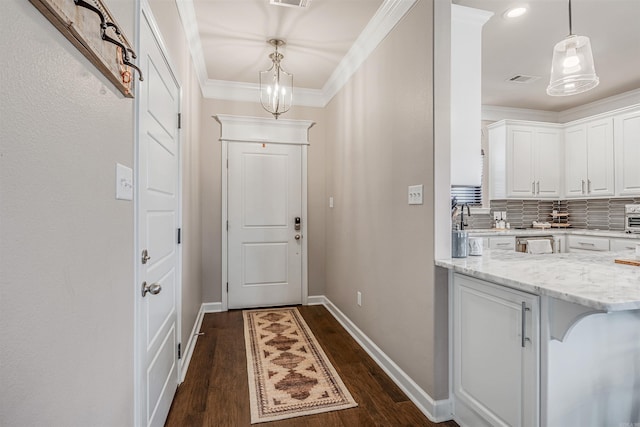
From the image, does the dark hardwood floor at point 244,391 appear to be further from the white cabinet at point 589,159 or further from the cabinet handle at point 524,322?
the white cabinet at point 589,159

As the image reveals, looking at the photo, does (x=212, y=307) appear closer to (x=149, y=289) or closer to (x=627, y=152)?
(x=149, y=289)

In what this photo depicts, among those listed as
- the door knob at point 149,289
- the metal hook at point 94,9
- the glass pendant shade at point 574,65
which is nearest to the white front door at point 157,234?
the door knob at point 149,289

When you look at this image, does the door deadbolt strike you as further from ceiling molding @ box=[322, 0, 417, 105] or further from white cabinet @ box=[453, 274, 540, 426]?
ceiling molding @ box=[322, 0, 417, 105]

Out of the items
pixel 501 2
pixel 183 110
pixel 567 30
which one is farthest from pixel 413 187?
pixel 567 30

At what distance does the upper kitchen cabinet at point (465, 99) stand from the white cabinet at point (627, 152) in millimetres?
3192

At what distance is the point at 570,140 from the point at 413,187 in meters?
3.88

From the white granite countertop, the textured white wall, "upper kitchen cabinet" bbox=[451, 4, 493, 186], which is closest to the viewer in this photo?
the textured white wall

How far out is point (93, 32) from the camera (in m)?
0.85

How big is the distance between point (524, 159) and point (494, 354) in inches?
150

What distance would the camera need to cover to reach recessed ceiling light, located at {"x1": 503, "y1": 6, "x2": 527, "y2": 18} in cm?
237

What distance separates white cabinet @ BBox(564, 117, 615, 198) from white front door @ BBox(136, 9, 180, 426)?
4978 mm

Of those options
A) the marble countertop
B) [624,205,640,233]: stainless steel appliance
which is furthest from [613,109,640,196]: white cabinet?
the marble countertop

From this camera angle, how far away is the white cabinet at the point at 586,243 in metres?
3.89

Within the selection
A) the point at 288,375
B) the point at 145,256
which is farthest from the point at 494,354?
the point at 145,256
